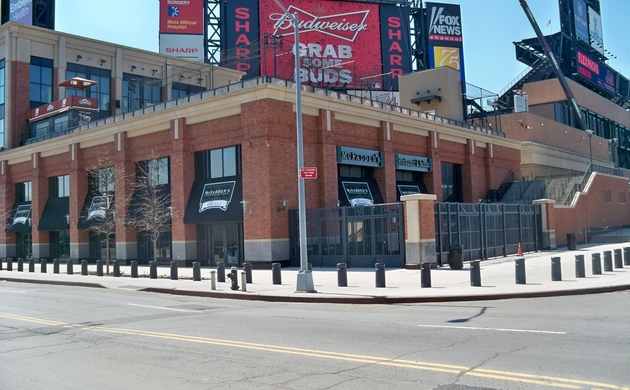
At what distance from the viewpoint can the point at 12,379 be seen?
26.2ft

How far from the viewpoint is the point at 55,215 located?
43.0m

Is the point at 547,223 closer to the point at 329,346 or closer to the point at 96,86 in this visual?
the point at 329,346

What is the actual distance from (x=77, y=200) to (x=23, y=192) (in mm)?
10054

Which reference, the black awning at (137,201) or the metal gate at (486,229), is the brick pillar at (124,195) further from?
the metal gate at (486,229)

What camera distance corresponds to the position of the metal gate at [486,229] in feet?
90.5

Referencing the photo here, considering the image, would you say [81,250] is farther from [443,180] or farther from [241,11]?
[241,11]

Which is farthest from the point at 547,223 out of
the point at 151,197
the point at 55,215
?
the point at 55,215

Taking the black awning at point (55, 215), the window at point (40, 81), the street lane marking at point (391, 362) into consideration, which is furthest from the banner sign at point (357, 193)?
the window at point (40, 81)

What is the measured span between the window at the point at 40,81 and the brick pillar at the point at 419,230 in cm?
3678

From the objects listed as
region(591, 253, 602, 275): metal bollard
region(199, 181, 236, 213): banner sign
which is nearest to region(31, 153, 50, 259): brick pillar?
region(199, 181, 236, 213): banner sign

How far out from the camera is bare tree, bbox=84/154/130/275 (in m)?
32.8

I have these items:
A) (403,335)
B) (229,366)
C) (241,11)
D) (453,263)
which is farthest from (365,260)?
(241,11)

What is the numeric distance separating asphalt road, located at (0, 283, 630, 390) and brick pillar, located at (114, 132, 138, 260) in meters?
20.9

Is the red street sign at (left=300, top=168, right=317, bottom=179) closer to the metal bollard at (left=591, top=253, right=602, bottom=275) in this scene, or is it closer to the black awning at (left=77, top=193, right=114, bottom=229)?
the metal bollard at (left=591, top=253, right=602, bottom=275)
